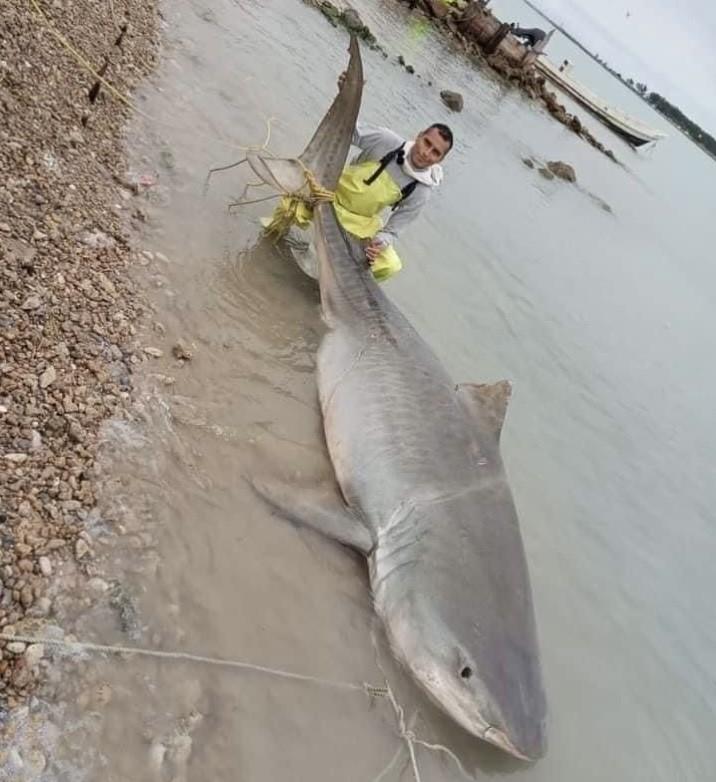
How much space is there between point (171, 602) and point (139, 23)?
24.9 ft

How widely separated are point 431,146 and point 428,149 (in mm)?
43

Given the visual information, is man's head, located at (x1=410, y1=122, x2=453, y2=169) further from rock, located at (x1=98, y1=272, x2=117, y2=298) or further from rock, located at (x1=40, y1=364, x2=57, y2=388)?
rock, located at (x1=40, y1=364, x2=57, y2=388)

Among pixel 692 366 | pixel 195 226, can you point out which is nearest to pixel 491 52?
pixel 692 366

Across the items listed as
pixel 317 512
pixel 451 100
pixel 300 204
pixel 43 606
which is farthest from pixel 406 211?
pixel 451 100

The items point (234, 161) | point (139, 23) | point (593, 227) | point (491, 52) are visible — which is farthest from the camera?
point (491, 52)

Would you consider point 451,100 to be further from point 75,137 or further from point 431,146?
point 75,137

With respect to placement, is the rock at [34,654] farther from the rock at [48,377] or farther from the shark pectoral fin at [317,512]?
the shark pectoral fin at [317,512]

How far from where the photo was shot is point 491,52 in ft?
104

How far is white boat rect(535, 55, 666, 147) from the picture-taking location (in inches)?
1615

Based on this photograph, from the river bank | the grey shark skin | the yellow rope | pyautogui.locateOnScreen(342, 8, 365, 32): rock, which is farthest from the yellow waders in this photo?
the river bank

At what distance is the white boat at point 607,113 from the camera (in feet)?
135

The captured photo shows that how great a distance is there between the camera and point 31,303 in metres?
3.97

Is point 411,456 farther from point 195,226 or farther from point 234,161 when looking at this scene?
point 234,161

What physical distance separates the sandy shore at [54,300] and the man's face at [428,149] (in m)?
2.29
